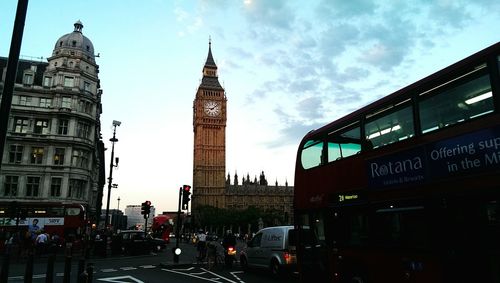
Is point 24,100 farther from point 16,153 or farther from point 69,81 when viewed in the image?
point 16,153

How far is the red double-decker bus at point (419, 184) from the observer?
6523 millimetres

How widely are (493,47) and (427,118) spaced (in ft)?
5.51

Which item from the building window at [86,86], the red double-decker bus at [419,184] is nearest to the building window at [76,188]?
the building window at [86,86]

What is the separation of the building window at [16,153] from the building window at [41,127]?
2.36 m

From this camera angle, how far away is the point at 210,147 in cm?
13688

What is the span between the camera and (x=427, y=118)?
764 centimetres

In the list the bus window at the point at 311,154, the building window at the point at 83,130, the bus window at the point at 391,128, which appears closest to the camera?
the bus window at the point at 391,128

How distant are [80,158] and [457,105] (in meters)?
42.8

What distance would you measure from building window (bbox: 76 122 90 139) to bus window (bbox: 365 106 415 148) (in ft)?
134

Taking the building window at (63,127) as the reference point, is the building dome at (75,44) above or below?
above

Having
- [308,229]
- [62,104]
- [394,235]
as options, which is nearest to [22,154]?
[62,104]

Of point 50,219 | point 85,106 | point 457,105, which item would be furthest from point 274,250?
point 85,106

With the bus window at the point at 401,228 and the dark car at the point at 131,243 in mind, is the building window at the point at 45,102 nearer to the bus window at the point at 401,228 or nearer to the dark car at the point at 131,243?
the dark car at the point at 131,243

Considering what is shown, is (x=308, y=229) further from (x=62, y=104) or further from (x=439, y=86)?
(x=62, y=104)
